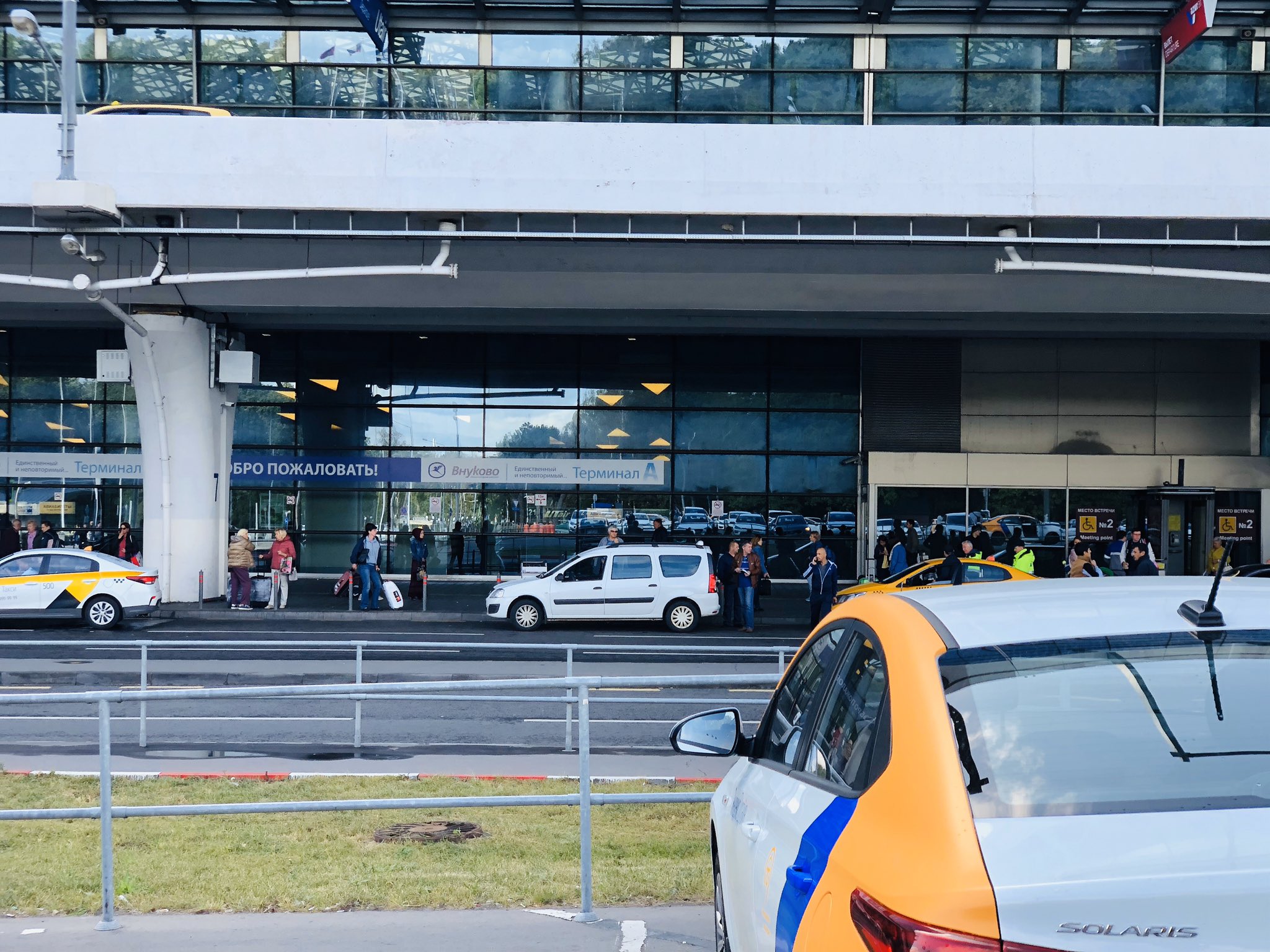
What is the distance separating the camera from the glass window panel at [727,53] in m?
29.0

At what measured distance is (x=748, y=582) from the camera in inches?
891

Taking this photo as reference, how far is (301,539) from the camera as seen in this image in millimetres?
31938

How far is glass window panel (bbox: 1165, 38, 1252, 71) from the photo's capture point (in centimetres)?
2869

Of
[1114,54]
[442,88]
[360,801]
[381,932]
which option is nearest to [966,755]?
[381,932]

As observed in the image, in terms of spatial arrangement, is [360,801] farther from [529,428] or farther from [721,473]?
[721,473]

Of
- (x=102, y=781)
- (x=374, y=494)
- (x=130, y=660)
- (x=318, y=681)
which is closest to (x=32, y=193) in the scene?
(x=130, y=660)

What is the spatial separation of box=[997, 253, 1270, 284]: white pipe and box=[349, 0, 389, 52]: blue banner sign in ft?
46.9

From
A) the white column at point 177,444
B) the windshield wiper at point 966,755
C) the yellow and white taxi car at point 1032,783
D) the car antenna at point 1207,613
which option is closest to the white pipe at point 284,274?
the white column at point 177,444

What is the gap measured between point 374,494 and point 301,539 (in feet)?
7.30

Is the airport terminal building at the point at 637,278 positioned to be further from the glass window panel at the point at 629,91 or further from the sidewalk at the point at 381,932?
the sidewalk at the point at 381,932

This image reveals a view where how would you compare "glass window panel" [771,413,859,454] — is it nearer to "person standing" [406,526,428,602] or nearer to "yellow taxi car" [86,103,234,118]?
"person standing" [406,526,428,602]

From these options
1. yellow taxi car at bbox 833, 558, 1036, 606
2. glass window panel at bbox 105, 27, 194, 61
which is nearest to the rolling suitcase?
yellow taxi car at bbox 833, 558, 1036, 606

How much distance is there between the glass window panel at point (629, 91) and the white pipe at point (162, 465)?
1165cm

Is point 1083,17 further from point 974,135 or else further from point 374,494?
point 374,494
